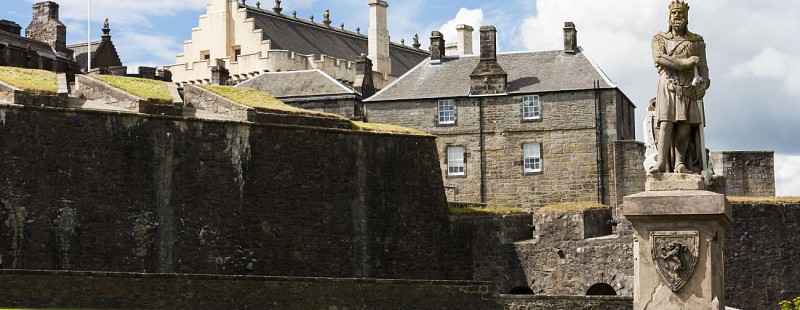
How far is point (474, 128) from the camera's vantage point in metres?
45.6

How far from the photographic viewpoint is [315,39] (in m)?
65.1

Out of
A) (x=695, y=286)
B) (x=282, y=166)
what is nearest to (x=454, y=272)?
(x=282, y=166)

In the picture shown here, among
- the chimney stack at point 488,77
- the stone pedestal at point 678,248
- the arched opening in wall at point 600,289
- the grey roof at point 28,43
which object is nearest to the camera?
the stone pedestal at point 678,248

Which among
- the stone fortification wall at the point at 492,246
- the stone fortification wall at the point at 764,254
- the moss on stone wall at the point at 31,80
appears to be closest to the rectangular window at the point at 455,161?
the stone fortification wall at the point at 492,246

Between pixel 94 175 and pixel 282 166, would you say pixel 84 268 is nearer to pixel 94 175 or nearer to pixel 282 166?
pixel 94 175

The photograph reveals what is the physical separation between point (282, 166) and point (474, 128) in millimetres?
11980

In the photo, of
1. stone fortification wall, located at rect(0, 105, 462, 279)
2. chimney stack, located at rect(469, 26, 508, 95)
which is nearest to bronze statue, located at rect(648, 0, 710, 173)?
stone fortification wall, located at rect(0, 105, 462, 279)

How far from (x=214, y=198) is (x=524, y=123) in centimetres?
1451

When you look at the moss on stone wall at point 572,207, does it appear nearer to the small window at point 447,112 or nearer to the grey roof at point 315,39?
the small window at point 447,112

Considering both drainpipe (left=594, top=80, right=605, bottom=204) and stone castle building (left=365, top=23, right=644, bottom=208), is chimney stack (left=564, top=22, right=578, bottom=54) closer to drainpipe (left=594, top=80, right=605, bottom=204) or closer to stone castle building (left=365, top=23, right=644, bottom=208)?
stone castle building (left=365, top=23, right=644, bottom=208)

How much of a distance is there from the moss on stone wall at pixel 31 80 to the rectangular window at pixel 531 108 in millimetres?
15971

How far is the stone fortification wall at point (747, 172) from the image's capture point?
1576 inches

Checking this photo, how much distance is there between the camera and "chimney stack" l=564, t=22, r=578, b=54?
151 feet

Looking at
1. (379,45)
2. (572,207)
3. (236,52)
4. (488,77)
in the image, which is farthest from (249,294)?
(236,52)
